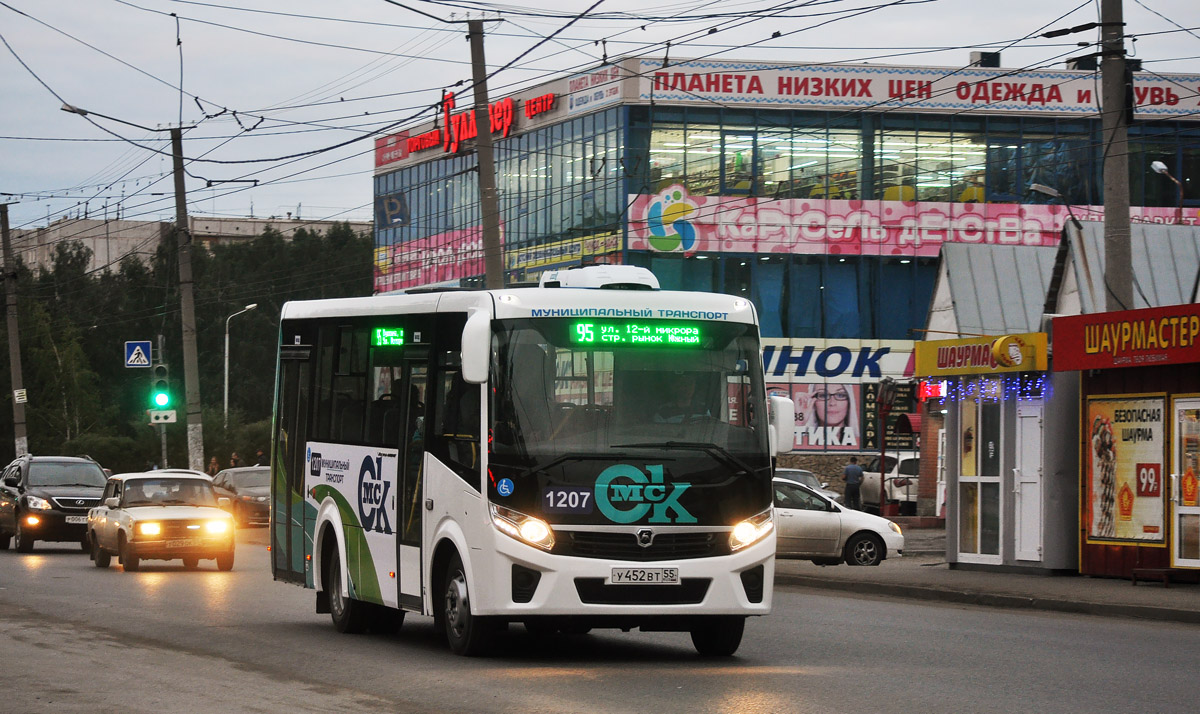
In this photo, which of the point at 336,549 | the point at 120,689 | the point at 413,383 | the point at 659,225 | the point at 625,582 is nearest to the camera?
the point at 120,689

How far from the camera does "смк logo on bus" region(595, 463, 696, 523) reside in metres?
12.5

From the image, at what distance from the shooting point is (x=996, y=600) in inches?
786

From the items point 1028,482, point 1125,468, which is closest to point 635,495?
point 1125,468

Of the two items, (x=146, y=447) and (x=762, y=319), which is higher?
(x=762, y=319)

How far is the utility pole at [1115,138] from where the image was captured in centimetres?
2109

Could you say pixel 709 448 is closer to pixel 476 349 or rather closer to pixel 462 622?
pixel 476 349

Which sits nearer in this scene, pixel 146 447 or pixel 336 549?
pixel 336 549

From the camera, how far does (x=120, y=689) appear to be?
435 inches

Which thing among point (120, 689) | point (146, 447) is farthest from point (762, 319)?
point (120, 689)

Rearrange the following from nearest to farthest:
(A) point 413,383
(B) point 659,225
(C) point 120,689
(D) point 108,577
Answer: (C) point 120,689, (A) point 413,383, (D) point 108,577, (B) point 659,225

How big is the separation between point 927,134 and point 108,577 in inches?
1675

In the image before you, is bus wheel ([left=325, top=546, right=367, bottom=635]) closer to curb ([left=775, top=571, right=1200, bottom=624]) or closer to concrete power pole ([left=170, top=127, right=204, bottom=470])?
curb ([left=775, top=571, right=1200, bottom=624])

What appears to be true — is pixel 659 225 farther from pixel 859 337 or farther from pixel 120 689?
pixel 120 689

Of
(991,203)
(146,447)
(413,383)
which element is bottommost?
(146,447)
